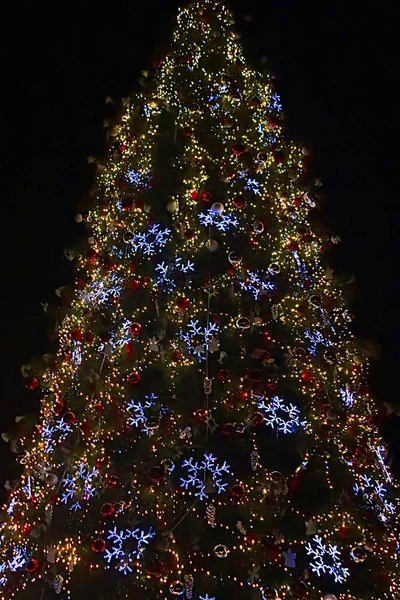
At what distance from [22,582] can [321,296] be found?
105cm

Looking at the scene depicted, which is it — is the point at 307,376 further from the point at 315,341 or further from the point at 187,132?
the point at 187,132

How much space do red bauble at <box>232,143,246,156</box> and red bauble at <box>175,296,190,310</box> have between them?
1.63 feet

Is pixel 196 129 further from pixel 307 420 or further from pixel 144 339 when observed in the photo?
pixel 307 420

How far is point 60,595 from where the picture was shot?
1.14 meters

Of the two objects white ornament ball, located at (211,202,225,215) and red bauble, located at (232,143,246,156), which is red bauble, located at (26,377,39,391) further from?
red bauble, located at (232,143,246,156)

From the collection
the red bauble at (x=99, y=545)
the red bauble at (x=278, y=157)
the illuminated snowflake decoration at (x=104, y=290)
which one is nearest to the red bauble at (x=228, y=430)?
the red bauble at (x=99, y=545)

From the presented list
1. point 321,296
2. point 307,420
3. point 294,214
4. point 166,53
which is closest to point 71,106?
point 166,53

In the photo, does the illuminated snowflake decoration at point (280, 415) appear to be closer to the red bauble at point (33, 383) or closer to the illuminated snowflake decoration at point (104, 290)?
the illuminated snowflake decoration at point (104, 290)

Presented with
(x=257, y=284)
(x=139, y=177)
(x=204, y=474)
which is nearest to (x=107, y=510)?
(x=204, y=474)

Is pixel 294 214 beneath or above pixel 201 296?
above

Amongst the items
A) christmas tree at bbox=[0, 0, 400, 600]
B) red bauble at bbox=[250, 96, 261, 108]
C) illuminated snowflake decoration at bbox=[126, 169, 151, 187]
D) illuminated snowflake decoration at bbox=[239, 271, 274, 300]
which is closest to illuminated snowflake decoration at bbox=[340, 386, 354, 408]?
christmas tree at bbox=[0, 0, 400, 600]

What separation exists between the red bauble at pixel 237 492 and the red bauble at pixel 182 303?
0.45 metres

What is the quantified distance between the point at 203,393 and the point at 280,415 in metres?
0.19

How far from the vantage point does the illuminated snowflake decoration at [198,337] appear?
4.24 feet
